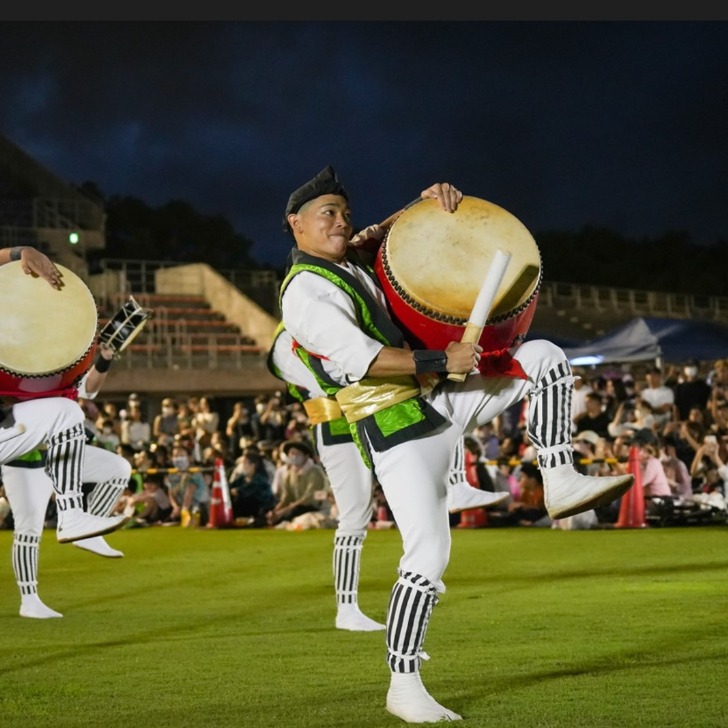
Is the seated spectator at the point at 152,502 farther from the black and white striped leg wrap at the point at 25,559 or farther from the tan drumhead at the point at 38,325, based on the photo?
the tan drumhead at the point at 38,325

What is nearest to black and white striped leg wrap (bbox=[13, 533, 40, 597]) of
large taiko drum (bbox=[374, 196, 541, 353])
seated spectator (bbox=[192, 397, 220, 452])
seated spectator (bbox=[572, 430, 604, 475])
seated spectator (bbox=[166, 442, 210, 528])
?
large taiko drum (bbox=[374, 196, 541, 353])

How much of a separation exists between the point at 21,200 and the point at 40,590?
3077 cm

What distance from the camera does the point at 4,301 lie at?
8.04m

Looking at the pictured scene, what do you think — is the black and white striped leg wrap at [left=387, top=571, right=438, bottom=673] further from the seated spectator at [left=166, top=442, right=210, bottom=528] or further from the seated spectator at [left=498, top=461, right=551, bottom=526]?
the seated spectator at [left=166, top=442, right=210, bottom=528]

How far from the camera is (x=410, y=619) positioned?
5.25 metres

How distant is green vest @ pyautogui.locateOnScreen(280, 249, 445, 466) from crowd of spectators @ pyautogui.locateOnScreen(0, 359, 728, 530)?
8587 millimetres

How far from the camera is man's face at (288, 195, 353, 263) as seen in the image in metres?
5.52

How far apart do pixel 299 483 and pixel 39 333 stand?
1004cm

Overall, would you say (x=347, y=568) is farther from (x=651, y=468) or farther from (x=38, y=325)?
(x=651, y=468)

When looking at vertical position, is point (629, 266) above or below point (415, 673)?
above

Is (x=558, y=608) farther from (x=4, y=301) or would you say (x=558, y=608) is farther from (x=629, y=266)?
(x=629, y=266)

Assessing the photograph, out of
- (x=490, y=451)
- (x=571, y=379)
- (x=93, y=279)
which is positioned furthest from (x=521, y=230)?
(x=93, y=279)

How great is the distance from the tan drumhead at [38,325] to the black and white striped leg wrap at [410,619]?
3700 millimetres

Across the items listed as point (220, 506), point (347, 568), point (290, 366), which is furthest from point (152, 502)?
point (290, 366)
